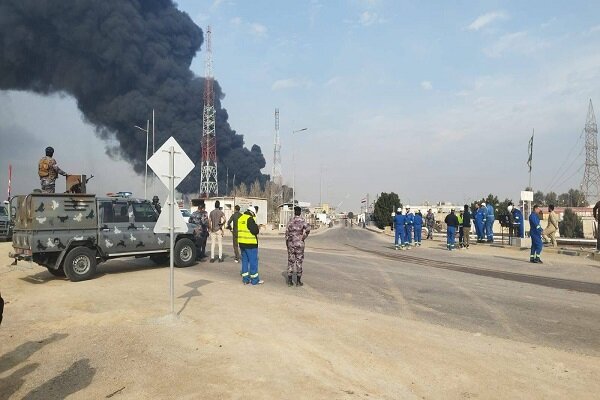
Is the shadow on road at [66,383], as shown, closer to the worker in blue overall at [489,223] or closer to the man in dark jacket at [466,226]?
the man in dark jacket at [466,226]

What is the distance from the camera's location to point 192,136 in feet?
265

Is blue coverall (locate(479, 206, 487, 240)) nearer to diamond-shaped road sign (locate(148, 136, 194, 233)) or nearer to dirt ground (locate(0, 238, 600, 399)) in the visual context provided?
dirt ground (locate(0, 238, 600, 399))

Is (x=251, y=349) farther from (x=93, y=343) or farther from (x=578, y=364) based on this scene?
(x=578, y=364)

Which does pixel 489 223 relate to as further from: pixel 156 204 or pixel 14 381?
pixel 14 381

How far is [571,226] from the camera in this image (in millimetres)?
41719

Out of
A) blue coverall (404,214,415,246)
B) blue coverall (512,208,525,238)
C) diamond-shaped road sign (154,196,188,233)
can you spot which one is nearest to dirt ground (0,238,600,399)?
diamond-shaped road sign (154,196,188,233)

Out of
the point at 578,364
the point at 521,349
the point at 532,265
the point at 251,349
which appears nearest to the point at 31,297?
the point at 251,349

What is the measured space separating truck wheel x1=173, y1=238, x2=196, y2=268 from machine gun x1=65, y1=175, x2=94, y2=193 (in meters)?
2.87

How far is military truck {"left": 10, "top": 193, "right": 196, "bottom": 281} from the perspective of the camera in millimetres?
10414

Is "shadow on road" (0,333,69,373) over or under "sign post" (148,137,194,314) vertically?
under

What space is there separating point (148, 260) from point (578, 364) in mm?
12736

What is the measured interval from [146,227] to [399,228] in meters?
12.3

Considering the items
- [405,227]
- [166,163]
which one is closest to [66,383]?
[166,163]

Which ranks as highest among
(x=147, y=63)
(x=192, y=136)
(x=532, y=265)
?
(x=147, y=63)
